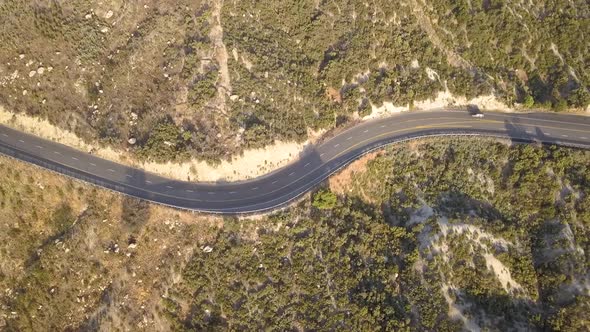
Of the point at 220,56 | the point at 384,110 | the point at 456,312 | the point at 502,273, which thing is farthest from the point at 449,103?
the point at 220,56

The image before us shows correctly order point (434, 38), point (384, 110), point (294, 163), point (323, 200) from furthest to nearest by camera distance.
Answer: point (434, 38) < point (384, 110) < point (294, 163) < point (323, 200)

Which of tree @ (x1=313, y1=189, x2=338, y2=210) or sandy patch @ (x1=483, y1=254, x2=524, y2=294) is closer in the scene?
sandy patch @ (x1=483, y1=254, x2=524, y2=294)

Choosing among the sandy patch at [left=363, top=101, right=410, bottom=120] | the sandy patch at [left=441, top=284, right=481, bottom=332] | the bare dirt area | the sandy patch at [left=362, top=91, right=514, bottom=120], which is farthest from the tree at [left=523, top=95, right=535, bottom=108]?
the bare dirt area

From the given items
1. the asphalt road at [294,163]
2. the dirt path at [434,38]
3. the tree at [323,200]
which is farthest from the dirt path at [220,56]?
the dirt path at [434,38]

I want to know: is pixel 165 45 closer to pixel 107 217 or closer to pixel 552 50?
pixel 107 217

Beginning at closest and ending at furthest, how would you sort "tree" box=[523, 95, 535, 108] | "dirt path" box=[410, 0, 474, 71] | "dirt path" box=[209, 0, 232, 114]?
"dirt path" box=[209, 0, 232, 114] < "tree" box=[523, 95, 535, 108] < "dirt path" box=[410, 0, 474, 71]

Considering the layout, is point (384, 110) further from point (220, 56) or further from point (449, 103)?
point (220, 56)

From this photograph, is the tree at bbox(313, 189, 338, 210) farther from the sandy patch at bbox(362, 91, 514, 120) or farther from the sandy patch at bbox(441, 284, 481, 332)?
the sandy patch at bbox(441, 284, 481, 332)
